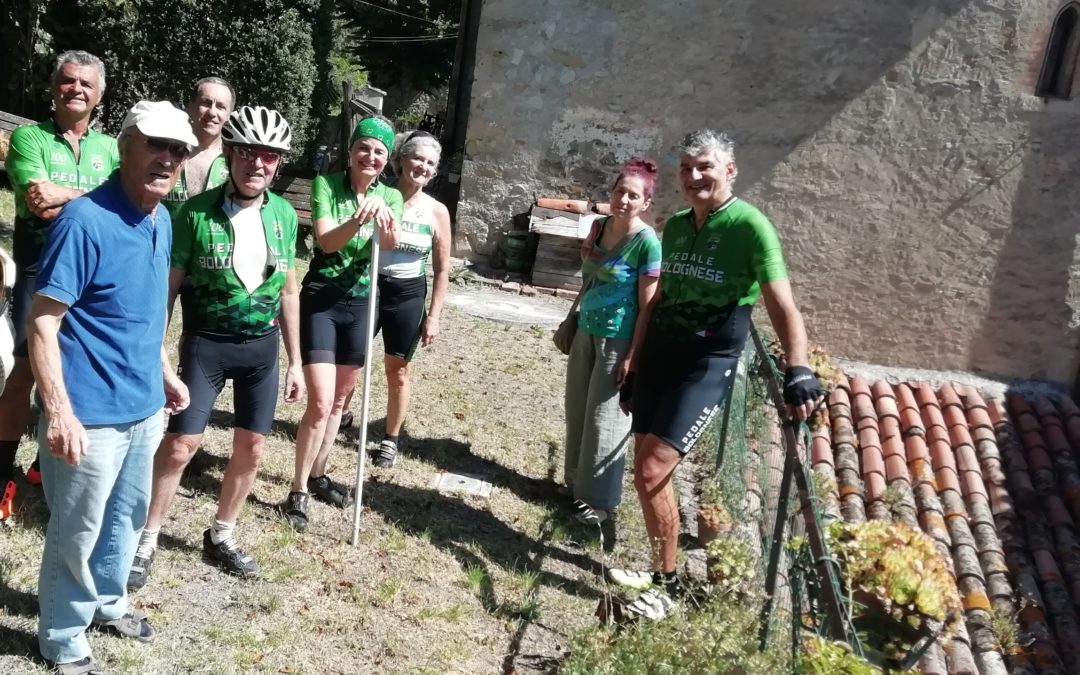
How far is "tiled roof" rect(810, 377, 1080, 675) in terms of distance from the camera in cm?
640

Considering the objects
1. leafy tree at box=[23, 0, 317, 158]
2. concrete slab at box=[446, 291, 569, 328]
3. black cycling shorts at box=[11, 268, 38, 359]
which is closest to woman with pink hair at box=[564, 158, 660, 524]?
black cycling shorts at box=[11, 268, 38, 359]

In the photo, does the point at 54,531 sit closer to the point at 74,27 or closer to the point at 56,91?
the point at 56,91

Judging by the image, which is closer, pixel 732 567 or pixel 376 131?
pixel 732 567

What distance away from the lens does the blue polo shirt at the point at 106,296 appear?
7.89ft

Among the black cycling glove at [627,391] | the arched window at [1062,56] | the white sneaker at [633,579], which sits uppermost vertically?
the arched window at [1062,56]

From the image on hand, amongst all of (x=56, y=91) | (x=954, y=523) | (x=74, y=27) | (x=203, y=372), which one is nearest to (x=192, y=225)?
(x=203, y=372)

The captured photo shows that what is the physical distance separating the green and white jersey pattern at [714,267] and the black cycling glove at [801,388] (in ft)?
1.28

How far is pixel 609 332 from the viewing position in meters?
4.46

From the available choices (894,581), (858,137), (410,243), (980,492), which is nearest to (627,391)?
(410,243)

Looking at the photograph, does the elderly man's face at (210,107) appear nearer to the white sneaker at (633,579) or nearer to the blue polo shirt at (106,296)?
the blue polo shirt at (106,296)

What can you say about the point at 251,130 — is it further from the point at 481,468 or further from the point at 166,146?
the point at 481,468

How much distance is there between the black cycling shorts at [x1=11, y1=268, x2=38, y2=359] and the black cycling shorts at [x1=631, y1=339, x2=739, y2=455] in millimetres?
2611

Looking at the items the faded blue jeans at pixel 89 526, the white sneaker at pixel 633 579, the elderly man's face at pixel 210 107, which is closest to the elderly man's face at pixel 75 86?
the elderly man's face at pixel 210 107

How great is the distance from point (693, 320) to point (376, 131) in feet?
5.30
